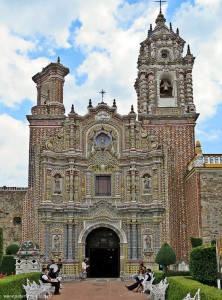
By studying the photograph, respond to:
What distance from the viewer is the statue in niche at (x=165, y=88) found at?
3356 centimetres

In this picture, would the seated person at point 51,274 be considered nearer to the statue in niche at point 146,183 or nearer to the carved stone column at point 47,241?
the carved stone column at point 47,241

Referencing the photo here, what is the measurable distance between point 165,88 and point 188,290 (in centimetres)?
2191

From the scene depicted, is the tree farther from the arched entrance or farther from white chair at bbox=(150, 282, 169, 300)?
white chair at bbox=(150, 282, 169, 300)

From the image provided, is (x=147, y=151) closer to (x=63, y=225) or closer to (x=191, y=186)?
(x=191, y=186)

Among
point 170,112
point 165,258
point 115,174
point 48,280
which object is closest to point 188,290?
point 48,280

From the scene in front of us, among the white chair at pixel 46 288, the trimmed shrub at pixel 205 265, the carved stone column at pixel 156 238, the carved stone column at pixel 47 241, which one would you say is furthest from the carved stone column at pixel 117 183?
the trimmed shrub at pixel 205 265

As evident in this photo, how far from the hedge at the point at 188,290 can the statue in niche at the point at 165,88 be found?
60.6ft

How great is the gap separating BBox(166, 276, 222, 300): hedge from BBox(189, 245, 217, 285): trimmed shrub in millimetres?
843

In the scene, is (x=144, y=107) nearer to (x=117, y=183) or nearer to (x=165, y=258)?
(x=117, y=183)

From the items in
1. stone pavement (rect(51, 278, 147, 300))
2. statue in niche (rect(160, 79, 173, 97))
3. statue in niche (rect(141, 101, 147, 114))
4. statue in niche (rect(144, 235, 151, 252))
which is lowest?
stone pavement (rect(51, 278, 147, 300))

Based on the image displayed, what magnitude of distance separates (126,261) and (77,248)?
3165 mm

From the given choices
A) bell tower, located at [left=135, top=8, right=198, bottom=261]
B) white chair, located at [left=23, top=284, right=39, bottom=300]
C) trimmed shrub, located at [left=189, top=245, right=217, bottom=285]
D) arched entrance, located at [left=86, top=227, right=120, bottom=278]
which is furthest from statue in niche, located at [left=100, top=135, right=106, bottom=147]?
trimmed shrub, located at [left=189, top=245, right=217, bottom=285]

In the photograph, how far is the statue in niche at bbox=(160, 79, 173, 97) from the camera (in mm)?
33562

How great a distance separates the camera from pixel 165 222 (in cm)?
3000
